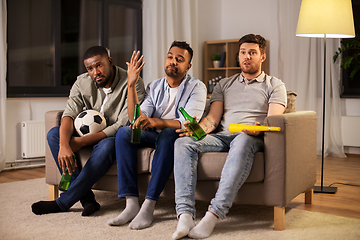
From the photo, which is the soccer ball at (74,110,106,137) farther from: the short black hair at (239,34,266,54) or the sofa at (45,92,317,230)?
the short black hair at (239,34,266,54)

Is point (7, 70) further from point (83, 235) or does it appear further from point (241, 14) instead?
point (241, 14)

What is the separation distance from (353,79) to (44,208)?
13.5 ft

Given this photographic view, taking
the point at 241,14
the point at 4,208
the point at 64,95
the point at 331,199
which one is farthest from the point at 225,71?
the point at 4,208

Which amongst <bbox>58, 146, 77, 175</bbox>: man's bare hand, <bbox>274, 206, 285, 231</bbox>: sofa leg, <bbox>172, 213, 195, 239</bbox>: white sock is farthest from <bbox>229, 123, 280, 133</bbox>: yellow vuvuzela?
<bbox>58, 146, 77, 175</bbox>: man's bare hand

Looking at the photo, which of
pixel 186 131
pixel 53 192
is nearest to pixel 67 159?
pixel 53 192

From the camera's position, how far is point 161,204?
2547mm

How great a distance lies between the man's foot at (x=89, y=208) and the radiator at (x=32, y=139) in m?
1.93

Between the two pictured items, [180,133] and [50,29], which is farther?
[50,29]

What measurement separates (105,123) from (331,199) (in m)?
1.56

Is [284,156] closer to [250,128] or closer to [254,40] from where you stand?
[250,128]

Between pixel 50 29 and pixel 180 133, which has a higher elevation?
pixel 50 29

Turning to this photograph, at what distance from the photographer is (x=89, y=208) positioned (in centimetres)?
229

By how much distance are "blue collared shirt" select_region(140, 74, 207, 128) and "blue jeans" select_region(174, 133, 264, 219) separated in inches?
11.9

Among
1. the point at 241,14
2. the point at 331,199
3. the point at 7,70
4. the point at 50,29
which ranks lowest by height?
the point at 331,199
